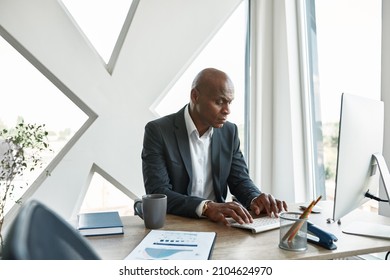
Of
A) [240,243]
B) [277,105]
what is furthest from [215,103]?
[277,105]

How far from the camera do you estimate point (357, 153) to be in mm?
1219

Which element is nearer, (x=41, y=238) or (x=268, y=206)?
(x=41, y=238)

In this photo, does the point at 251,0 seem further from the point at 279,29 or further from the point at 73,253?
the point at 73,253

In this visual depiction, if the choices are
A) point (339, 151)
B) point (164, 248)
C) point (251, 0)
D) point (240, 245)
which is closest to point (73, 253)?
point (164, 248)

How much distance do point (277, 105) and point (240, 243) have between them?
6.48 feet

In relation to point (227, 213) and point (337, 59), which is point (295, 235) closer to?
point (227, 213)

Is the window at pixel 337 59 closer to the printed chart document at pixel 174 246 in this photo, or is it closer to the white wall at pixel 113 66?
the white wall at pixel 113 66

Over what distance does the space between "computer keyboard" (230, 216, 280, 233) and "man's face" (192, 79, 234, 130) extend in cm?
63

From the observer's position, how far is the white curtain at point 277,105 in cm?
279

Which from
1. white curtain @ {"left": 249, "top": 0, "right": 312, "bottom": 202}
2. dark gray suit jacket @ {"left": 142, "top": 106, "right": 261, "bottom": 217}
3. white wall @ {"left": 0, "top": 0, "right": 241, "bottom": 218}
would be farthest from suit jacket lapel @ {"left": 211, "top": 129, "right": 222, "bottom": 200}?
white curtain @ {"left": 249, "top": 0, "right": 312, "bottom": 202}

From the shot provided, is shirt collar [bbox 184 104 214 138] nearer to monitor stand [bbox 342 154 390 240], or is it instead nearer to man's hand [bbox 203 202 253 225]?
man's hand [bbox 203 202 253 225]

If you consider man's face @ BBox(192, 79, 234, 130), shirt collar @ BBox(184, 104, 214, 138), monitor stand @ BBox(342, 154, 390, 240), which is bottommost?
monitor stand @ BBox(342, 154, 390, 240)

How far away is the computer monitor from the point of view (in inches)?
45.2

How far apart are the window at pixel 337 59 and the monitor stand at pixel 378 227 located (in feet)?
3.06
